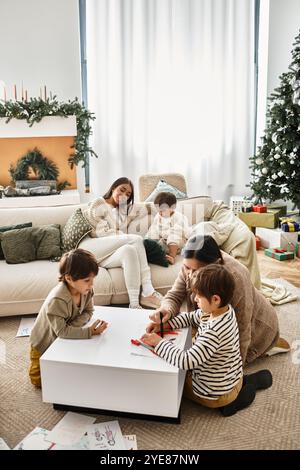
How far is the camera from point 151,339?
200 centimetres

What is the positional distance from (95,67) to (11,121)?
57.8 inches

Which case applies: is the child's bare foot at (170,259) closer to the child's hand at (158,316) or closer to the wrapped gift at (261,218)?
the child's hand at (158,316)

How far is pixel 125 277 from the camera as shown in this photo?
9.71 feet

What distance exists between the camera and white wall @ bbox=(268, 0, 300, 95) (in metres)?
5.15

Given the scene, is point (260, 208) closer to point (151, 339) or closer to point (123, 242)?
point (123, 242)

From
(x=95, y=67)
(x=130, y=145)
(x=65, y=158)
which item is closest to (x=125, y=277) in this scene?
(x=65, y=158)

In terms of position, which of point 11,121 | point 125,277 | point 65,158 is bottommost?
point 125,277

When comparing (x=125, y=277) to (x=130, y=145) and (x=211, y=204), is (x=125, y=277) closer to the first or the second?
(x=211, y=204)

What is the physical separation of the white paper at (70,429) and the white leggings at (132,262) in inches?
41.3

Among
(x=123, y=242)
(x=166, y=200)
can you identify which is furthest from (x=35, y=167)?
(x=123, y=242)

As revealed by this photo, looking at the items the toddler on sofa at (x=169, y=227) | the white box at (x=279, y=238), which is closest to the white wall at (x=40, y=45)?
the toddler on sofa at (x=169, y=227)

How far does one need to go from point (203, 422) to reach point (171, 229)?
5.33ft

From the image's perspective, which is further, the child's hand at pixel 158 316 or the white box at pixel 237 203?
the white box at pixel 237 203

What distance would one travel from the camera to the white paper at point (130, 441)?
1809 millimetres
